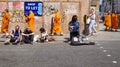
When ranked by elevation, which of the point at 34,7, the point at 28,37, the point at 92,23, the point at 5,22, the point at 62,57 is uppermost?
the point at 34,7

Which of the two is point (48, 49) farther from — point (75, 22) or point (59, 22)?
point (59, 22)

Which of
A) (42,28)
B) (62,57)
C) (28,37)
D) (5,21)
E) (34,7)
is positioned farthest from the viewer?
→ (34,7)

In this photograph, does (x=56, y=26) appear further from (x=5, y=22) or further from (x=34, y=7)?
(x=5, y=22)

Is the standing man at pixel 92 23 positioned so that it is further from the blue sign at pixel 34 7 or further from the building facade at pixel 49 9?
the blue sign at pixel 34 7

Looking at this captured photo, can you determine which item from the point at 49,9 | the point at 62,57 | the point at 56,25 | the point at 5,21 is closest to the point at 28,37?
the point at 5,21

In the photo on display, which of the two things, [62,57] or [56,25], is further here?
[56,25]

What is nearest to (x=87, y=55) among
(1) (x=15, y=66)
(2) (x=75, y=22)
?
(1) (x=15, y=66)

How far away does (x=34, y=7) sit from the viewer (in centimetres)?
2516

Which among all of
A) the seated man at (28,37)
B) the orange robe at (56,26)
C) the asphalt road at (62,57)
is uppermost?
the orange robe at (56,26)

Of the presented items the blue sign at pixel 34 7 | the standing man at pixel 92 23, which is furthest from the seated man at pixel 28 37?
the standing man at pixel 92 23

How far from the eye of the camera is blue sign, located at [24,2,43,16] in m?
25.1

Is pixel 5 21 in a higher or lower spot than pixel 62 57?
higher

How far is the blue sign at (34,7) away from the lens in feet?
82.4

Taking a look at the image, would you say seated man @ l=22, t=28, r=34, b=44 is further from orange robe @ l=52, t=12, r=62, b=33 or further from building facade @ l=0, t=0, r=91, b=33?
building facade @ l=0, t=0, r=91, b=33
